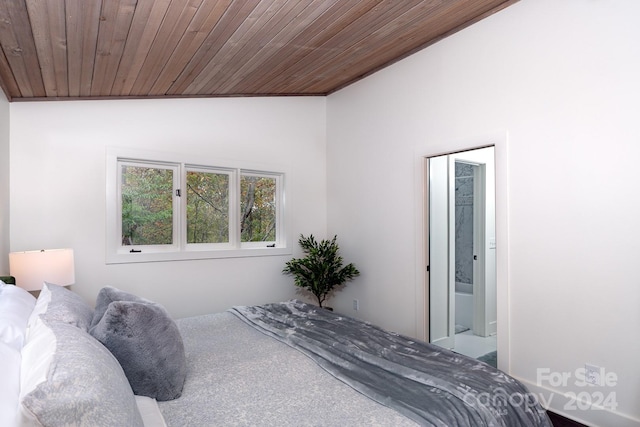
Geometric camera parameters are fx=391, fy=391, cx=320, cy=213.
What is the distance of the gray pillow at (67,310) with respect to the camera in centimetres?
156

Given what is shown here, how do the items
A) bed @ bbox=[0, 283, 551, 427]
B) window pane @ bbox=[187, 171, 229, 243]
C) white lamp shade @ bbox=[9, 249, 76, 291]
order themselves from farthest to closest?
1. window pane @ bbox=[187, 171, 229, 243]
2. white lamp shade @ bbox=[9, 249, 76, 291]
3. bed @ bbox=[0, 283, 551, 427]

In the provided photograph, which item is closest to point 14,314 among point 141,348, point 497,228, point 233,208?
point 141,348

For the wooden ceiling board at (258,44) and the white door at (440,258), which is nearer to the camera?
the wooden ceiling board at (258,44)

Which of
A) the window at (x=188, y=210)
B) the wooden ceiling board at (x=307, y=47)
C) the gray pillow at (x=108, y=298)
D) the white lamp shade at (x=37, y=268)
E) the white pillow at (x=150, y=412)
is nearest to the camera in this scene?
the white pillow at (x=150, y=412)

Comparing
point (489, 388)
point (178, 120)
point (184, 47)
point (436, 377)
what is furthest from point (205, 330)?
point (178, 120)

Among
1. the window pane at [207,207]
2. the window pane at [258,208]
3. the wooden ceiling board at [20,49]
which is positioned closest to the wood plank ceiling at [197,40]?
the wooden ceiling board at [20,49]

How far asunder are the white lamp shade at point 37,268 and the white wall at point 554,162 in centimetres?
281

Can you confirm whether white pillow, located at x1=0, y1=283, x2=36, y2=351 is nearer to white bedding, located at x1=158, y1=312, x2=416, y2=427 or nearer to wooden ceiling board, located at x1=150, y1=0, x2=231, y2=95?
white bedding, located at x1=158, y1=312, x2=416, y2=427

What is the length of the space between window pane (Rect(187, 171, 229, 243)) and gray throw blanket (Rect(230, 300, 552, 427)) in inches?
74.8

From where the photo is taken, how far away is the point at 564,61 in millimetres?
2531

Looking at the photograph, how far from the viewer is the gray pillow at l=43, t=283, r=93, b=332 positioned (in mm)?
1563

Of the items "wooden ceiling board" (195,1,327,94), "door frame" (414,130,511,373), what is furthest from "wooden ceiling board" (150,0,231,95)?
"door frame" (414,130,511,373)

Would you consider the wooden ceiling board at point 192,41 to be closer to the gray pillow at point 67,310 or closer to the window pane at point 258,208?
the window pane at point 258,208

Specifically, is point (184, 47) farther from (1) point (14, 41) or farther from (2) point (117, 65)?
(1) point (14, 41)
